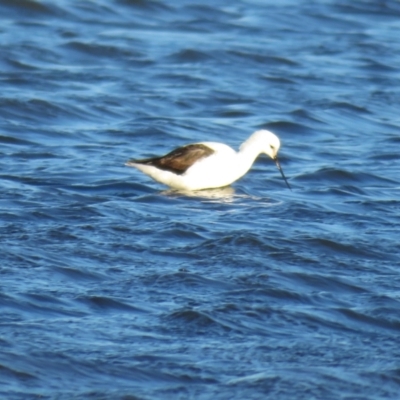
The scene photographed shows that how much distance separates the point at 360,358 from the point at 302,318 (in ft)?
1.81

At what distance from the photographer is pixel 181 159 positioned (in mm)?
9016

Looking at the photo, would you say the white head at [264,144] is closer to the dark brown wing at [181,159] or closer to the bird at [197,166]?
the bird at [197,166]

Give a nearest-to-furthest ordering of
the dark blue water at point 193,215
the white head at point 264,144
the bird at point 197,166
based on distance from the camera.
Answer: the dark blue water at point 193,215 → the bird at point 197,166 → the white head at point 264,144

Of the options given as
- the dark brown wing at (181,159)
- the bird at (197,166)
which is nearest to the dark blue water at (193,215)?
the bird at (197,166)

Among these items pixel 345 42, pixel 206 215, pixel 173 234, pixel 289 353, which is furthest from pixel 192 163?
pixel 345 42

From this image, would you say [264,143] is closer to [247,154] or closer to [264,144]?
[264,144]

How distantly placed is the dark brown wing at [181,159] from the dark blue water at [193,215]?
223mm

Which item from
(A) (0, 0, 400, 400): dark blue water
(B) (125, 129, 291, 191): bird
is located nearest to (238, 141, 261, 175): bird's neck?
(B) (125, 129, 291, 191): bird

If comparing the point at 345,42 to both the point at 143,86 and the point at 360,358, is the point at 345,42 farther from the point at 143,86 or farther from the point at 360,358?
the point at 360,358

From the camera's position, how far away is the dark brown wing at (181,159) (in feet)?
29.4

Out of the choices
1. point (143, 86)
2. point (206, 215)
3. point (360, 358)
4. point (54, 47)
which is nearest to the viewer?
point (360, 358)

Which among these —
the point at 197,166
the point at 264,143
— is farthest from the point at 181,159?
the point at 264,143

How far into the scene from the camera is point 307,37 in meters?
15.9

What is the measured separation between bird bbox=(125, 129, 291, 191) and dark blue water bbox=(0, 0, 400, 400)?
4.8 inches
